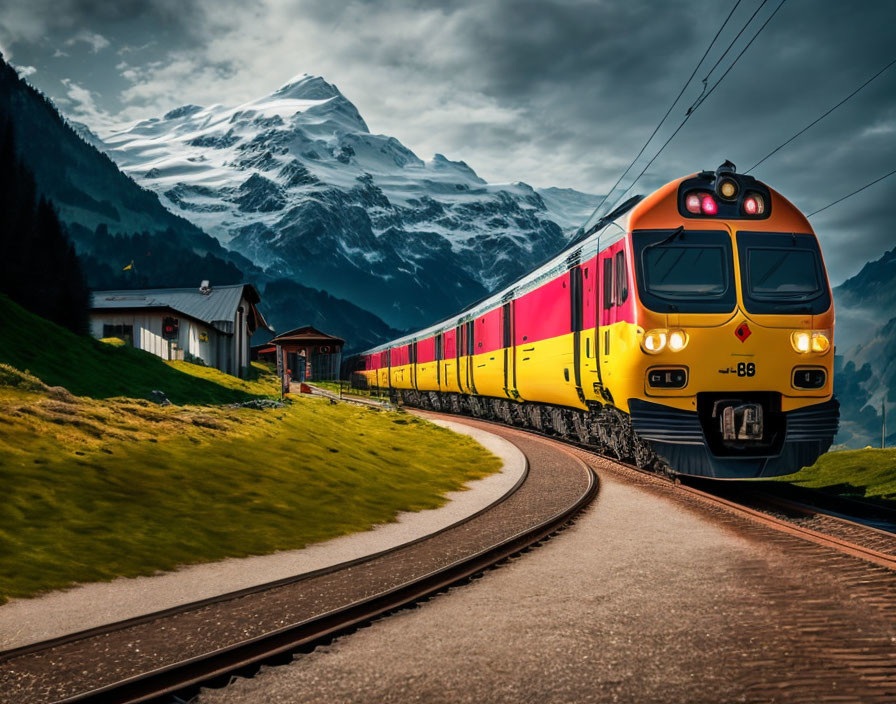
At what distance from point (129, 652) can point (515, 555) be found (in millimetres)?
4111

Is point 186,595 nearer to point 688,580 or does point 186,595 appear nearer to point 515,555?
point 515,555

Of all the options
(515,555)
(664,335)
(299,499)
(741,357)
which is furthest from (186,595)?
(741,357)

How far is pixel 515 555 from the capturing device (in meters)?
7.92

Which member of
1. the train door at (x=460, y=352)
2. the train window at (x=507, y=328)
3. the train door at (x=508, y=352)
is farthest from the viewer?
the train door at (x=460, y=352)

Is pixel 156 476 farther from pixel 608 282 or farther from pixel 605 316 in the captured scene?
pixel 608 282

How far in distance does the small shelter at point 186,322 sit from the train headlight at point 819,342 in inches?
1277

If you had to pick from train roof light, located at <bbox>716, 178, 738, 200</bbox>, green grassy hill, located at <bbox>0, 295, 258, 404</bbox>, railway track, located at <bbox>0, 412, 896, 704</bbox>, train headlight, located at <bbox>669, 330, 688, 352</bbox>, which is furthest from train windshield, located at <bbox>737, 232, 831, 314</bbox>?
green grassy hill, located at <bbox>0, 295, 258, 404</bbox>

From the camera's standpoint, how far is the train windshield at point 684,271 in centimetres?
1074

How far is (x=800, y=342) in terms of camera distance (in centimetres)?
1071

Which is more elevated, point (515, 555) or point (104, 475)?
point (104, 475)

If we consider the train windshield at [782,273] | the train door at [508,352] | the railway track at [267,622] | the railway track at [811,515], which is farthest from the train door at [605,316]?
the train door at [508,352]

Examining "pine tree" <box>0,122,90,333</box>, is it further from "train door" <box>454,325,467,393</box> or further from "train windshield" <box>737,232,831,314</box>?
"train windshield" <box>737,232,831,314</box>

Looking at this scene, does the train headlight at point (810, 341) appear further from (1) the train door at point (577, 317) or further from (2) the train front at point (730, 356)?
(1) the train door at point (577, 317)

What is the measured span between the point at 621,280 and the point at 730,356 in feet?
6.57
